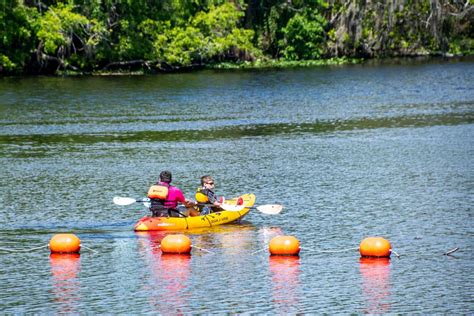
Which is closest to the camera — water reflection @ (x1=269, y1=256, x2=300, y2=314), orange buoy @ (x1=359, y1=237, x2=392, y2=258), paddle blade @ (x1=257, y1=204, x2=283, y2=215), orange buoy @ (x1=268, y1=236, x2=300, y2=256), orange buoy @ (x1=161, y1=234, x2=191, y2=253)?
water reflection @ (x1=269, y1=256, x2=300, y2=314)

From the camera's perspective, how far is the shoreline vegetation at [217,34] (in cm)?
6894

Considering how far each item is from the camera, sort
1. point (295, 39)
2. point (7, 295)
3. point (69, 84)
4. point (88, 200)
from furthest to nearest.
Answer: point (295, 39) → point (69, 84) → point (88, 200) → point (7, 295)

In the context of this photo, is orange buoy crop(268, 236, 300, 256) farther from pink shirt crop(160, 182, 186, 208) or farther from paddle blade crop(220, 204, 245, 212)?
paddle blade crop(220, 204, 245, 212)

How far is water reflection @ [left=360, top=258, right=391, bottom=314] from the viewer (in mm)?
19766

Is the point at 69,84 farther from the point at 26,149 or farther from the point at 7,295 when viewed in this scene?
the point at 7,295

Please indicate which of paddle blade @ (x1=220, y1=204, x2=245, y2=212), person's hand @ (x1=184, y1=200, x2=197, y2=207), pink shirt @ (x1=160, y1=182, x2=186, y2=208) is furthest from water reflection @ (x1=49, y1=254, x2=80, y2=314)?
paddle blade @ (x1=220, y1=204, x2=245, y2=212)

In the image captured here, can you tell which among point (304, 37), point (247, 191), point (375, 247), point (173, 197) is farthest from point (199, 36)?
point (375, 247)

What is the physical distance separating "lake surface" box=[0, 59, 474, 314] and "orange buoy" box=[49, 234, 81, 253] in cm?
23

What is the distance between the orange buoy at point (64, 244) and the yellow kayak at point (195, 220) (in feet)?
7.27

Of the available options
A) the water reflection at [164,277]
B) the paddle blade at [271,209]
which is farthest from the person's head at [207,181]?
the water reflection at [164,277]

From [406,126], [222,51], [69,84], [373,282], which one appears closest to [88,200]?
[373,282]

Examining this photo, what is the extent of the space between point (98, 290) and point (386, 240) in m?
6.53

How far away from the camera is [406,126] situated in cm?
4591

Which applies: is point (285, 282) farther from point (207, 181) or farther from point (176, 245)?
point (207, 181)
